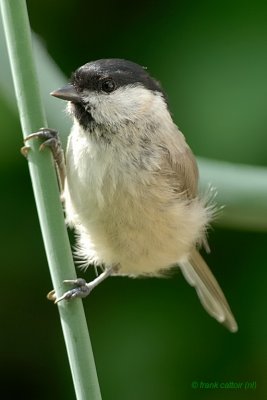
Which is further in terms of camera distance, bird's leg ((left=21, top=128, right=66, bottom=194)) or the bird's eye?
the bird's eye

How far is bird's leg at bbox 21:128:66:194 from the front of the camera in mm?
1192

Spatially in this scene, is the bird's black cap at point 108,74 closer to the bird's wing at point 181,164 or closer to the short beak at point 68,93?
the short beak at point 68,93

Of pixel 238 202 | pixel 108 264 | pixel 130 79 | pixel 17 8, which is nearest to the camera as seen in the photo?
pixel 17 8

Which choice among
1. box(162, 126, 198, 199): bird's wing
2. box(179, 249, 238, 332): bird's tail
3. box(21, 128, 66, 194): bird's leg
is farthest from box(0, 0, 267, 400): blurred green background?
box(21, 128, 66, 194): bird's leg

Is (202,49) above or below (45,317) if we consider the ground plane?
above

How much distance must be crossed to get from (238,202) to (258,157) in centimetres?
67

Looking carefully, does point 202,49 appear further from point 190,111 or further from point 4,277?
point 4,277

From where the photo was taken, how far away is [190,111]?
2049mm

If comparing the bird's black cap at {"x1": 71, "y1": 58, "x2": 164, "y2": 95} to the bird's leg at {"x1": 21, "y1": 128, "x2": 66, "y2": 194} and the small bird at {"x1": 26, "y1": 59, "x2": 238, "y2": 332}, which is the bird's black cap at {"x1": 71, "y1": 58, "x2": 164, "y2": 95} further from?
the bird's leg at {"x1": 21, "y1": 128, "x2": 66, "y2": 194}

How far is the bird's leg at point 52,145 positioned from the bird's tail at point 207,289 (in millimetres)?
474

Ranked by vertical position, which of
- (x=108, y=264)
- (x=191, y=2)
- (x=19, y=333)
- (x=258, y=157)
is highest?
(x=191, y=2)

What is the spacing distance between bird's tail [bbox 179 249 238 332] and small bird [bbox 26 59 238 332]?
0.19m

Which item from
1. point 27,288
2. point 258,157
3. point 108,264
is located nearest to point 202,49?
point 258,157

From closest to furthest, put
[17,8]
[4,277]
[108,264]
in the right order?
[17,8], [108,264], [4,277]
